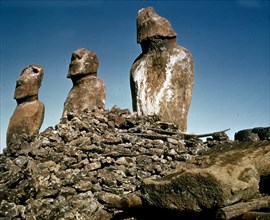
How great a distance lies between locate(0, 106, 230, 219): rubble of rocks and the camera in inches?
239

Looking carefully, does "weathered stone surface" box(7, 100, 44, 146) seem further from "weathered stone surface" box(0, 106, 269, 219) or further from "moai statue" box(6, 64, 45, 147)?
"weathered stone surface" box(0, 106, 269, 219)

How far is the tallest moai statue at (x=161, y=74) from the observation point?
10672mm

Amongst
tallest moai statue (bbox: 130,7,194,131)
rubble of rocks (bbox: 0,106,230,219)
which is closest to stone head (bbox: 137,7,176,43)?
tallest moai statue (bbox: 130,7,194,131)

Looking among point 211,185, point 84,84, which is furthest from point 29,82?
point 211,185

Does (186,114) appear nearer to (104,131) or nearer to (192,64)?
(192,64)

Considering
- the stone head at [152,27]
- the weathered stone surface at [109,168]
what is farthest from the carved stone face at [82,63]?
the weathered stone surface at [109,168]

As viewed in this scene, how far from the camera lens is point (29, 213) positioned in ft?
19.3

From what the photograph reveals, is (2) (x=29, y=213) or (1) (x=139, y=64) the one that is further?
(1) (x=139, y=64)

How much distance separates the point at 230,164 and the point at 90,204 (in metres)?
2.53

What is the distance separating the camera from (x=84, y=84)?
12.0m

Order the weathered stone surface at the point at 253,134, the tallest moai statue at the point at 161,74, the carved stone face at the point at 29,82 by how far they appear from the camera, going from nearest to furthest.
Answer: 1. the weathered stone surface at the point at 253,134
2. the tallest moai statue at the point at 161,74
3. the carved stone face at the point at 29,82

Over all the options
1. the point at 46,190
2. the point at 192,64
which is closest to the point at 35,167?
the point at 46,190

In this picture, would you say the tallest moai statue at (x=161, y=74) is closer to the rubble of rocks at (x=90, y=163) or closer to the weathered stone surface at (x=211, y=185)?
the rubble of rocks at (x=90, y=163)

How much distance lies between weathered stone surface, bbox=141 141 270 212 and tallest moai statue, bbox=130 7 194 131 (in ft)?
17.5
